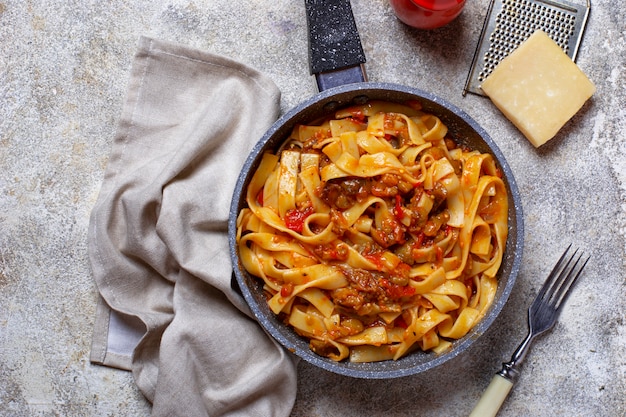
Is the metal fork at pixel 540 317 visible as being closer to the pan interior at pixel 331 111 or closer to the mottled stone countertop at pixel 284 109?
the mottled stone countertop at pixel 284 109

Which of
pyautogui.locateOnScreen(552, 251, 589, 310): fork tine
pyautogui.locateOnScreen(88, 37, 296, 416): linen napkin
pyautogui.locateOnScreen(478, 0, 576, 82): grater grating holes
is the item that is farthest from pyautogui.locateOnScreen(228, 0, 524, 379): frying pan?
pyautogui.locateOnScreen(478, 0, 576, 82): grater grating holes

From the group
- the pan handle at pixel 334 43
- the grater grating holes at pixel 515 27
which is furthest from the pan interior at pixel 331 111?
the grater grating holes at pixel 515 27

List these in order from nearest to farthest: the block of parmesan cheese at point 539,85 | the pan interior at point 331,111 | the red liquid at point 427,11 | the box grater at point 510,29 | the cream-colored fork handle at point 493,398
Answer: the pan interior at point 331,111 → the red liquid at point 427,11 → the cream-colored fork handle at point 493,398 → the block of parmesan cheese at point 539,85 → the box grater at point 510,29

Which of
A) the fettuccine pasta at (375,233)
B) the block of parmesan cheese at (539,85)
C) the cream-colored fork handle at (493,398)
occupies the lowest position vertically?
the cream-colored fork handle at (493,398)

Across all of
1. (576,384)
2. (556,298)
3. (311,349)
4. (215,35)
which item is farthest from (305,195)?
(576,384)

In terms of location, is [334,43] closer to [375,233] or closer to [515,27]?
[375,233]

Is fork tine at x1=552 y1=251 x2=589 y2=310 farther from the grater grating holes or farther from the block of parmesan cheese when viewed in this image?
the grater grating holes
